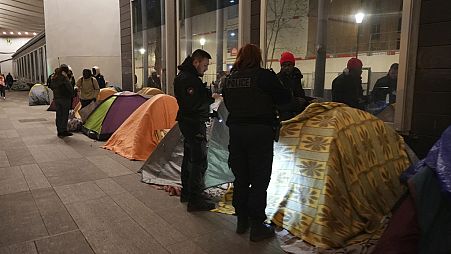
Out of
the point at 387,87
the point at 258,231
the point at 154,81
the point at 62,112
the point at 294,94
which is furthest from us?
the point at 154,81

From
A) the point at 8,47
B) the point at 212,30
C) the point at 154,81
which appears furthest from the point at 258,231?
the point at 8,47

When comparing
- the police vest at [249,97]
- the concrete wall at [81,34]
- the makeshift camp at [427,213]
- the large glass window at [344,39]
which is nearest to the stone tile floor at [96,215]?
the makeshift camp at [427,213]

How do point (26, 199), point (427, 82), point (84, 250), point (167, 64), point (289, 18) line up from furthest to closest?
point (167, 64) < point (289, 18) < point (26, 199) < point (427, 82) < point (84, 250)

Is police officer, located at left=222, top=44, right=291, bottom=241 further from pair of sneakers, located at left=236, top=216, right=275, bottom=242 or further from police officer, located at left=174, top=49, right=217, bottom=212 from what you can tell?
police officer, located at left=174, top=49, right=217, bottom=212

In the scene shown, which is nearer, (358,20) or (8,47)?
(358,20)

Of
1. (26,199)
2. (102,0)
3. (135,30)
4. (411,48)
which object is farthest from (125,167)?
(102,0)

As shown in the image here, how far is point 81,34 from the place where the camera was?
44.9 feet

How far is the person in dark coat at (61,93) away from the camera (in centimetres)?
672

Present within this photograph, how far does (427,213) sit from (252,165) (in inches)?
45.6

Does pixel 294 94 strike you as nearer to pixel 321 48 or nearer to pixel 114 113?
pixel 321 48

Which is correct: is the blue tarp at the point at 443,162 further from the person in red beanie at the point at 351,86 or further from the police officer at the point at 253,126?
the person in red beanie at the point at 351,86

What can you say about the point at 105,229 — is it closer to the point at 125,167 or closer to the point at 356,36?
the point at 125,167

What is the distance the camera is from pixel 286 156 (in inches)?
116

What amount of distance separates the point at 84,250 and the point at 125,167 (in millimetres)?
2284
